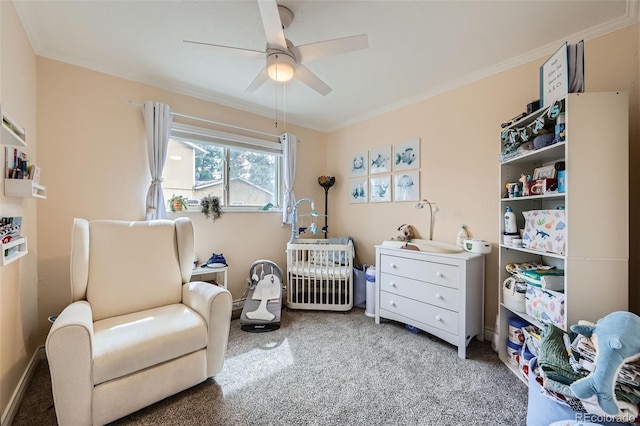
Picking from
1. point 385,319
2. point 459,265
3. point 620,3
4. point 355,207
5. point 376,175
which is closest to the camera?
point 620,3

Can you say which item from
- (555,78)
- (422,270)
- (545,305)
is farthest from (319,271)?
(555,78)

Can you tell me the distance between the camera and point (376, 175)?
334 centimetres

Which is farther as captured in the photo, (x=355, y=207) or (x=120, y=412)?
(x=355, y=207)

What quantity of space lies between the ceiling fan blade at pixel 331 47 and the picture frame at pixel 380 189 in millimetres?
1867

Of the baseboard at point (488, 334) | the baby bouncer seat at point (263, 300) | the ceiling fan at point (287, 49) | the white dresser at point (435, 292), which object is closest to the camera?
the ceiling fan at point (287, 49)

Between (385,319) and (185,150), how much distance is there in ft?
9.38

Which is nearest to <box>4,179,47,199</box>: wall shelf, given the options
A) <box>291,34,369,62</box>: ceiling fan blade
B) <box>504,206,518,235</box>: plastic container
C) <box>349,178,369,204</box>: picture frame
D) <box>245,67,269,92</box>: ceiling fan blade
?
<box>245,67,269,92</box>: ceiling fan blade

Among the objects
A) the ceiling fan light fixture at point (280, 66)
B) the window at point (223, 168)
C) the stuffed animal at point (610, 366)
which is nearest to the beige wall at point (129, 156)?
the window at point (223, 168)

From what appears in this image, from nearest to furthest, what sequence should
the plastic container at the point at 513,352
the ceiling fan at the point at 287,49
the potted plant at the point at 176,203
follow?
1. the ceiling fan at the point at 287,49
2. the plastic container at the point at 513,352
3. the potted plant at the point at 176,203

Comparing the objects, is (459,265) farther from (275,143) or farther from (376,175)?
(275,143)

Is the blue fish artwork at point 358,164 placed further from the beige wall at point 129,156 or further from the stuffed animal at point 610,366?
the stuffed animal at point 610,366

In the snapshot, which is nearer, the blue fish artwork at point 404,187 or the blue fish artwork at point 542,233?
the blue fish artwork at point 542,233

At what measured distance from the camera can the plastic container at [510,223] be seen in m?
1.90

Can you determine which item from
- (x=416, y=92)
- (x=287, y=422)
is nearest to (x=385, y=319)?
(x=287, y=422)
